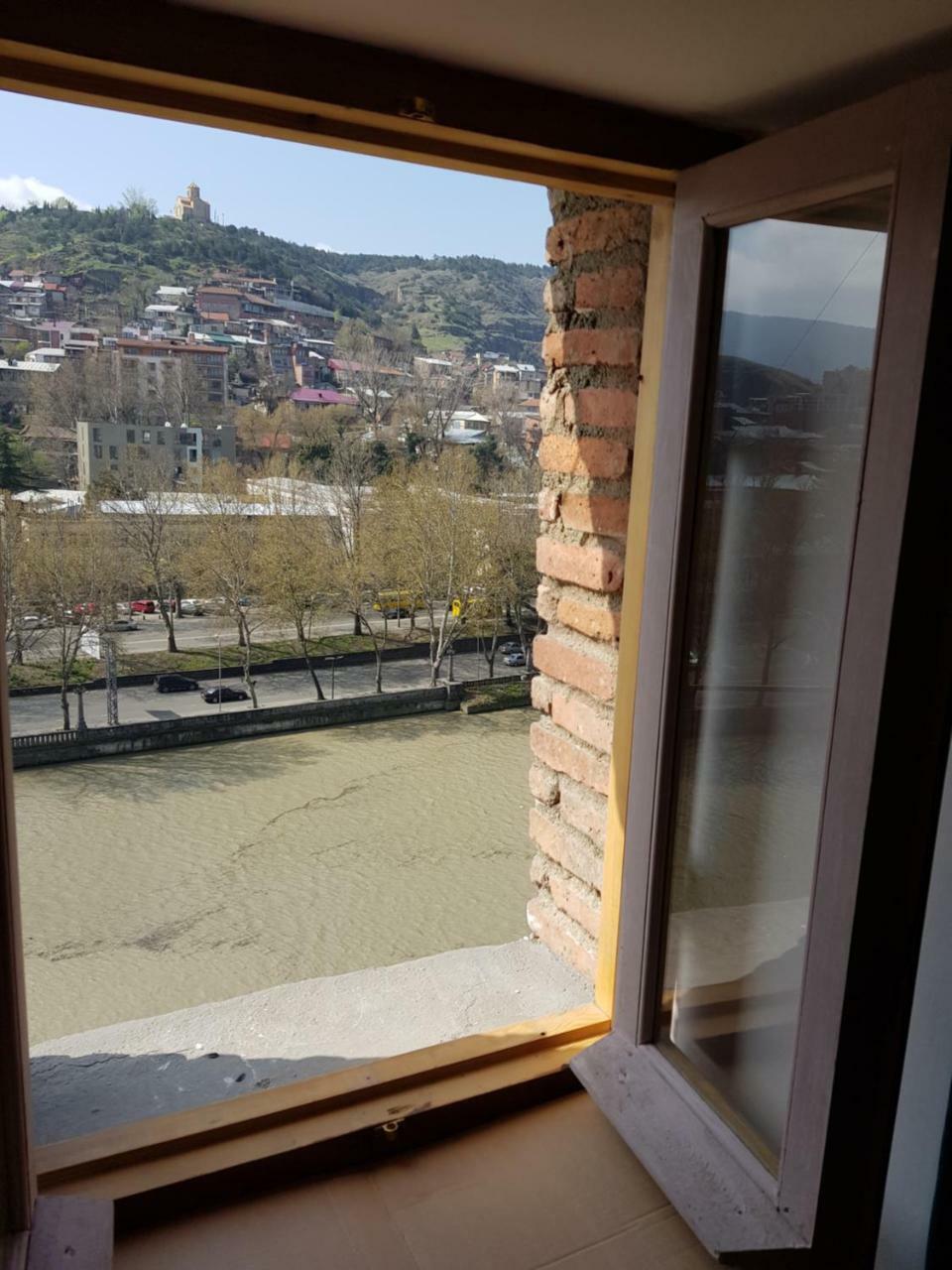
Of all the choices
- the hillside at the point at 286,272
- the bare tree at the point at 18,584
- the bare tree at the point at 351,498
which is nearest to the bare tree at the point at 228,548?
the bare tree at the point at 351,498

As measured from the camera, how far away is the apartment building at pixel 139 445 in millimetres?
7906

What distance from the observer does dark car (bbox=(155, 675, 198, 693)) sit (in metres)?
9.79

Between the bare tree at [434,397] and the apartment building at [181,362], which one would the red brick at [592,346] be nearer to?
the apartment building at [181,362]

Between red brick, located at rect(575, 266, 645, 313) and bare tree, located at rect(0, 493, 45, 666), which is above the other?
red brick, located at rect(575, 266, 645, 313)

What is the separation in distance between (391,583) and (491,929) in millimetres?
4734

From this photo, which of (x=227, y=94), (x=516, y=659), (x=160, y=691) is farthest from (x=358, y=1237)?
(x=516, y=659)

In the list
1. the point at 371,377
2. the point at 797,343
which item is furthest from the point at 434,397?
the point at 797,343

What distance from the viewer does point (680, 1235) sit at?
1.03 meters

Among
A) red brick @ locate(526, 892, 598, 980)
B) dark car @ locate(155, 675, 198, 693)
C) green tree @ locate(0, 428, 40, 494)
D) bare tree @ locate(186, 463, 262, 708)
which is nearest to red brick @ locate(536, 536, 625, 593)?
red brick @ locate(526, 892, 598, 980)

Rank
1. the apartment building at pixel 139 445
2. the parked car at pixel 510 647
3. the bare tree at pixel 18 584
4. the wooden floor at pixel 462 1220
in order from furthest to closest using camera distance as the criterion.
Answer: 1. the parked car at pixel 510 647
2. the apartment building at pixel 139 445
3. the bare tree at pixel 18 584
4. the wooden floor at pixel 462 1220

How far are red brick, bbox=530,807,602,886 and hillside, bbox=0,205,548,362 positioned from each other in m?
4.90

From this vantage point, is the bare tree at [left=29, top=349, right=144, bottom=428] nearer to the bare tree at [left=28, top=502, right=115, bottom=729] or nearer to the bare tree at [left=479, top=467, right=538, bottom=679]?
the bare tree at [left=28, top=502, right=115, bottom=729]

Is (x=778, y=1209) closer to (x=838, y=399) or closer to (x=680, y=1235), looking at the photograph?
(x=680, y=1235)

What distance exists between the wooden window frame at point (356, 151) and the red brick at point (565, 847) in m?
0.14
